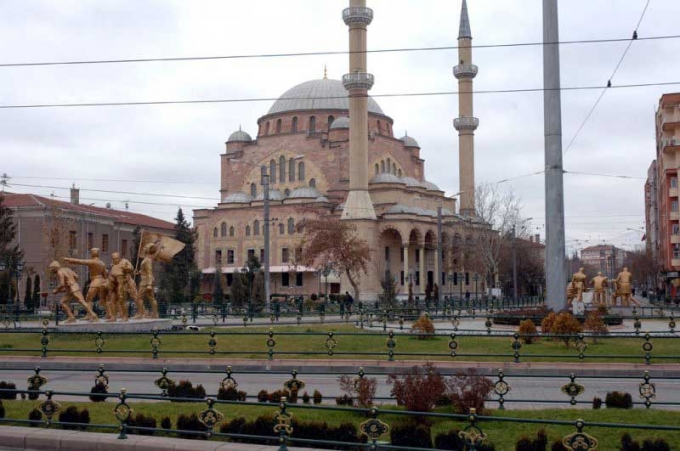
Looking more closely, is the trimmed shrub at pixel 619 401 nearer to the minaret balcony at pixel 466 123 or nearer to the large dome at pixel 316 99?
the minaret balcony at pixel 466 123

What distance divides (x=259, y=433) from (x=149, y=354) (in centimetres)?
1028

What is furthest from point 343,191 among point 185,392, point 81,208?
point 185,392

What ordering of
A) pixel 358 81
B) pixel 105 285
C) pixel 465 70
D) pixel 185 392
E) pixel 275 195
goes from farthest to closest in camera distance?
pixel 275 195 → pixel 465 70 → pixel 358 81 → pixel 105 285 → pixel 185 392

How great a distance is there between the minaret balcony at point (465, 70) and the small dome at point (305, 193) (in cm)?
1685

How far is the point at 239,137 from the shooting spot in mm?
80188

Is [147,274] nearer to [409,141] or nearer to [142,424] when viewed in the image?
[142,424]

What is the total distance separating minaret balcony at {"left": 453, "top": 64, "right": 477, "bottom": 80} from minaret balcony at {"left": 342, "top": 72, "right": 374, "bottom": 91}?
1453cm

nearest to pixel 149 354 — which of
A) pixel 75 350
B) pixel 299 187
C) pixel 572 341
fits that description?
pixel 75 350

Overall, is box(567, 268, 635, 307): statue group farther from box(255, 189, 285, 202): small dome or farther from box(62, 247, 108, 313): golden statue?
box(255, 189, 285, 202): small dome

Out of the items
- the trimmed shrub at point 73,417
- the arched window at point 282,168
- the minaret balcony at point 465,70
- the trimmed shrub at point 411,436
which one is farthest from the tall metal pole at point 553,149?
the arched window at point 282,168

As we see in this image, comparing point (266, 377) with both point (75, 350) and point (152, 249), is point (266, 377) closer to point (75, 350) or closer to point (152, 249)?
point (75, 350)

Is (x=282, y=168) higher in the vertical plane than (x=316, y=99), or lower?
lower

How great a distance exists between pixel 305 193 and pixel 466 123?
633 inches

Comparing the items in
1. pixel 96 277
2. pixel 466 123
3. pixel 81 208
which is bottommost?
pixel 96 277
